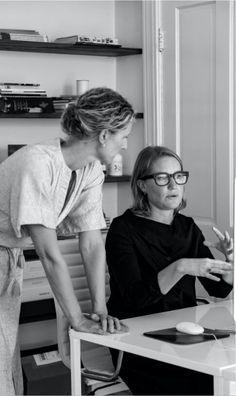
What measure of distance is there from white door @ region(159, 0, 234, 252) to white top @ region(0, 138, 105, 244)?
1414 millimetres

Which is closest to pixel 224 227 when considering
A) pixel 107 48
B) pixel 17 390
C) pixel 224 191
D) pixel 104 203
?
pixel 224 191

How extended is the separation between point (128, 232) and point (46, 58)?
70.9 inches

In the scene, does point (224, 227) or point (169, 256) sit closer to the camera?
point (169, 256)

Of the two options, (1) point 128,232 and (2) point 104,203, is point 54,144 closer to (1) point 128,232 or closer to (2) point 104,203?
(1) point 128,232

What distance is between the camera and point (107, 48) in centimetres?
416

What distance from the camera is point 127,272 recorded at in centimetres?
253

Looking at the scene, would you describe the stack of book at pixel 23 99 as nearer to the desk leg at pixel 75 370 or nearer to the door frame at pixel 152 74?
the door frame at pixel 152 74

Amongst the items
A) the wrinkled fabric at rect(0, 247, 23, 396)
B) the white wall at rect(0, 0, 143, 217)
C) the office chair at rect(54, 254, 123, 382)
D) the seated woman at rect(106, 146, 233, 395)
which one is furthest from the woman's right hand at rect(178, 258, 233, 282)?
the white wall at rect(0, 0, 143, 217)

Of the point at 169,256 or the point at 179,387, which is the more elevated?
the point at 169,256

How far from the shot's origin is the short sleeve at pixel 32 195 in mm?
2191

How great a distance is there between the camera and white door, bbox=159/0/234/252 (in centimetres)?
374

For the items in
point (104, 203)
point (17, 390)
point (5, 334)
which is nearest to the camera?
point (5, 334)

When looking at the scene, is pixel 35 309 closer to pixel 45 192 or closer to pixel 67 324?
pixel 67 324

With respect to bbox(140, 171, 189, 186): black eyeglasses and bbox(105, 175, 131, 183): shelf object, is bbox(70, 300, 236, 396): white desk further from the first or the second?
bbox(105, 175, 131, 183): shelf object
